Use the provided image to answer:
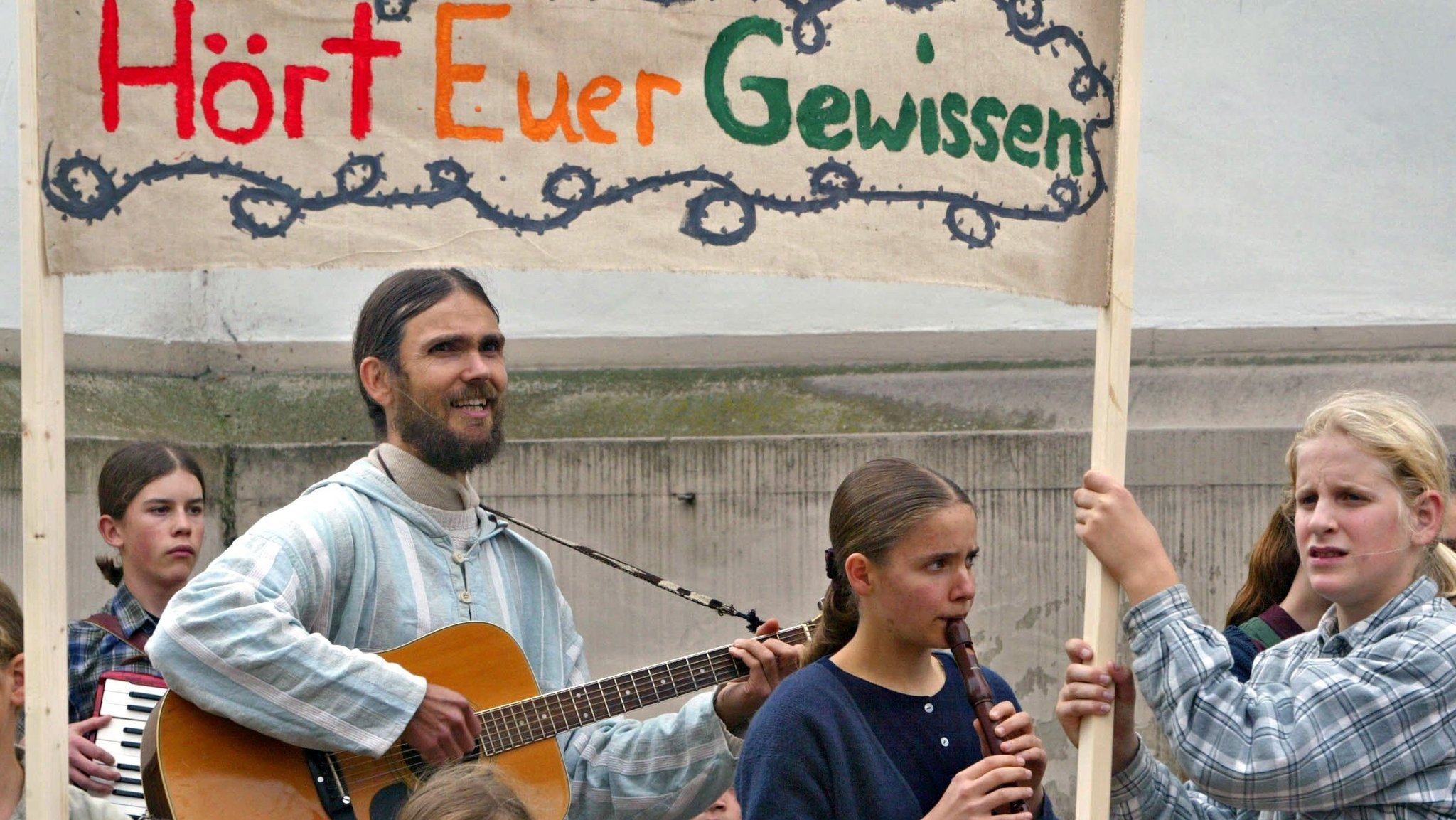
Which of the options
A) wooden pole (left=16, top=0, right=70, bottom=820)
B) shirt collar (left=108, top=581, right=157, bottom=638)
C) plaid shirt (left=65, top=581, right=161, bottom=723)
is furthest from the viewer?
shirt collar (left=108, top=581, right=157, bottom=638)

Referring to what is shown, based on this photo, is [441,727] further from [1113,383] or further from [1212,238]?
[1212,238]

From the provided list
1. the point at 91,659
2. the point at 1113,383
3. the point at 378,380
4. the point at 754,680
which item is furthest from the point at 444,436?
the point at 1113,383

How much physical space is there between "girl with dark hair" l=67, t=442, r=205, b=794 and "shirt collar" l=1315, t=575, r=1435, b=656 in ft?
8.61

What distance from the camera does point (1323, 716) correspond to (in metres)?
2.48

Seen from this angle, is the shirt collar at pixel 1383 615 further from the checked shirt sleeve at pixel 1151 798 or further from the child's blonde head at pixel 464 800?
the child's blonde head at pixel 464 800

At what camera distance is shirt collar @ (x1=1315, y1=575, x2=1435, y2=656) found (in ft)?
8.44

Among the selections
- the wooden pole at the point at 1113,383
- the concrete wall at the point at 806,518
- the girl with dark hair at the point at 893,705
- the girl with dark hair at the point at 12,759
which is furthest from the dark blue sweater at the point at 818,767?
the concrete wall at the point at 806,518

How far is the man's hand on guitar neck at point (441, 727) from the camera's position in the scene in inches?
125

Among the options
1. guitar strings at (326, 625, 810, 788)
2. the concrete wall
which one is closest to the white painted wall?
the concrete wall

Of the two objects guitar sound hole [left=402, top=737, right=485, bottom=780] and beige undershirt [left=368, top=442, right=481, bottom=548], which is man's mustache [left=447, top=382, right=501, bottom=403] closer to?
beige undershirt [left=368, top=442, right=481, bottom=548]

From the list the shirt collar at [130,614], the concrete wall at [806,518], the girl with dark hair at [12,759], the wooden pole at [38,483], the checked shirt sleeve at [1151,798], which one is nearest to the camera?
the wooden pole at [38,483]

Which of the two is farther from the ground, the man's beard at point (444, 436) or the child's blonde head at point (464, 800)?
the man's beard at point (444, 436)

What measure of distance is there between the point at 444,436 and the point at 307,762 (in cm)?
66

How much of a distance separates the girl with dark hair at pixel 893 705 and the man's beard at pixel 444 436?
30.6 inches
